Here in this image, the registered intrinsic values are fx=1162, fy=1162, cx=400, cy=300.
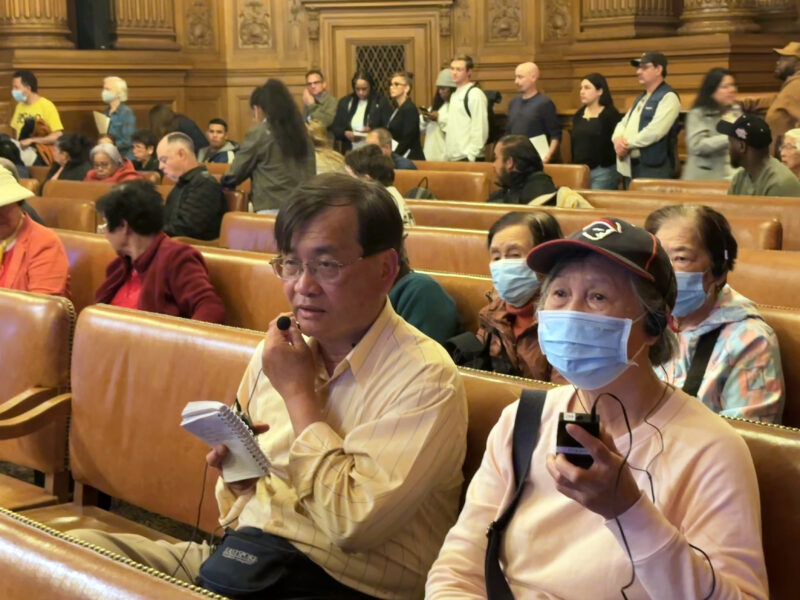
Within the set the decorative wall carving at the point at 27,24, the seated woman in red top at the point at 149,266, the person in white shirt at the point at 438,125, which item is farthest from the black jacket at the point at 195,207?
the decorative wall carving at the point at 27,24

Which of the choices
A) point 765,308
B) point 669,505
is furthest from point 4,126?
point 669,505

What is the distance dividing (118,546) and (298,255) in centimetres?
73

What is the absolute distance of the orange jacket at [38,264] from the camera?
193 inches

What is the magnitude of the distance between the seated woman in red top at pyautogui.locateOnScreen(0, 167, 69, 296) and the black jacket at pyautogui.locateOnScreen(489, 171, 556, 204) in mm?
2729

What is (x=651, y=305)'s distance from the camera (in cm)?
194

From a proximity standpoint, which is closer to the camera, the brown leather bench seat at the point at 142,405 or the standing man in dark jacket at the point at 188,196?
the brown leather bench seat at the point at 142,405

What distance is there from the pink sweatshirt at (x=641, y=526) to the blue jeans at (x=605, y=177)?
298 inches

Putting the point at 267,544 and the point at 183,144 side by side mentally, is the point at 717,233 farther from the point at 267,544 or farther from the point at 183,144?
the point at 183,144

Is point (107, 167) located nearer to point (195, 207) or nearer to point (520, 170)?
point (195, 207)

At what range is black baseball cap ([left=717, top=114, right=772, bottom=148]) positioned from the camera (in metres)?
6.17

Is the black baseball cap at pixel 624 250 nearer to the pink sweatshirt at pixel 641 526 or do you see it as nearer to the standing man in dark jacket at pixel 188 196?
the pink sweatshirt at pixel 641 526

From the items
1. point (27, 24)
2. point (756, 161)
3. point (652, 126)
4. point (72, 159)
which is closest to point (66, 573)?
point (756, 161)

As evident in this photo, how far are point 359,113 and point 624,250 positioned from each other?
10.5 m

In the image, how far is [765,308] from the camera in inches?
122
